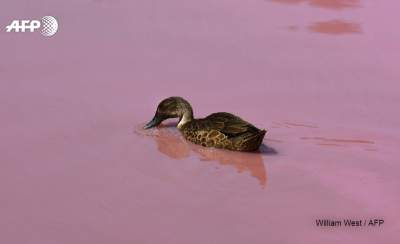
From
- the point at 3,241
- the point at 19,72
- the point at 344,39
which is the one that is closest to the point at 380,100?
the point at 344,39

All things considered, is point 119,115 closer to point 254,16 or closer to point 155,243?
point 155,243

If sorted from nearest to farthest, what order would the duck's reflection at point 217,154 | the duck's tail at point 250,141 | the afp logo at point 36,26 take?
the duck's reflection at point 217,154, the duck's tail at point 250,141, the afp logo at point 36,26

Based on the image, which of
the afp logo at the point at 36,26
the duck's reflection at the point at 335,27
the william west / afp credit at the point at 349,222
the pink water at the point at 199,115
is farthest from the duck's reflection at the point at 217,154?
the duck's reflection at the point at 335,27

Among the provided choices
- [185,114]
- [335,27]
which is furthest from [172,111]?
[335,27]

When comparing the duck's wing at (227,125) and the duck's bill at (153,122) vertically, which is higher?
the duck's wing at (227,125)

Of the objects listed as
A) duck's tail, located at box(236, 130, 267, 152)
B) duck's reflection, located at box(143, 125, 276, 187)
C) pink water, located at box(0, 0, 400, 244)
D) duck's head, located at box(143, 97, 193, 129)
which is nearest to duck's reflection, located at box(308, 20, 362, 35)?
pink water, located at box(0, 0, 400, 244)

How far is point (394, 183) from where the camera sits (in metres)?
6.33

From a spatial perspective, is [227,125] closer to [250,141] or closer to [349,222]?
[250,141]

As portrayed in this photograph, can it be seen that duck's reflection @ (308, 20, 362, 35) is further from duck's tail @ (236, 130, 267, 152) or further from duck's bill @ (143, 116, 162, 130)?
duck's tail @ (236, 130, 267, 152)

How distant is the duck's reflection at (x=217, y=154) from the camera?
6.57 meters

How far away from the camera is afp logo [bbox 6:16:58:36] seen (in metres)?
10.6

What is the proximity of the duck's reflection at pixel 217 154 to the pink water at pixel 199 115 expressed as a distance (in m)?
0.02

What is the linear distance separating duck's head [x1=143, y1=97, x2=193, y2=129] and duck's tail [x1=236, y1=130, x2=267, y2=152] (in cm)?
85

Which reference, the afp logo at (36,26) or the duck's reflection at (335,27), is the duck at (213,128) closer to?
the afp logo at (36,26)
